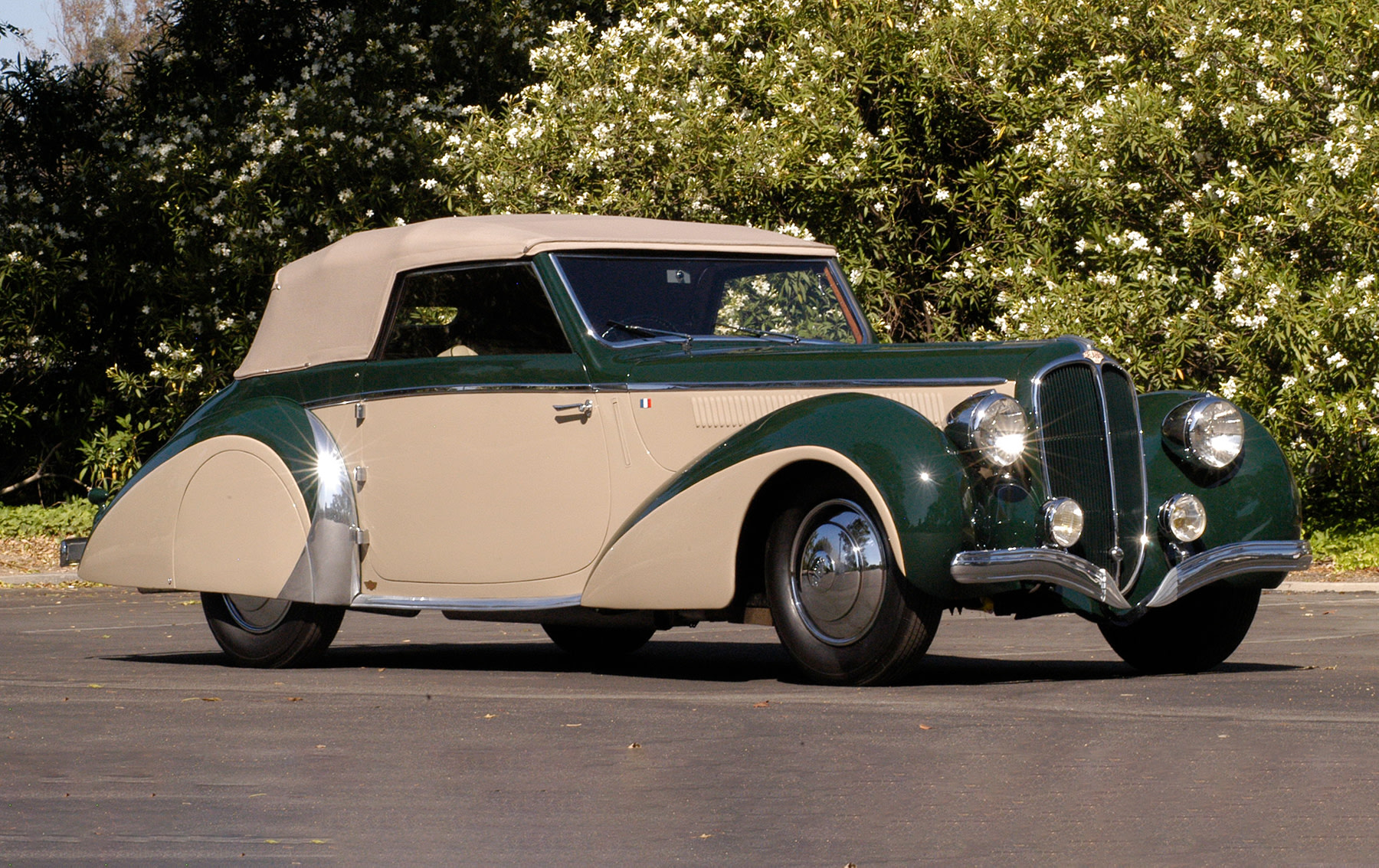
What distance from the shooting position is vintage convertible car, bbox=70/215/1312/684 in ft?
22.7

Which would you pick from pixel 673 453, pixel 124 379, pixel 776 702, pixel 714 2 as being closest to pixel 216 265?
pixel 124 379

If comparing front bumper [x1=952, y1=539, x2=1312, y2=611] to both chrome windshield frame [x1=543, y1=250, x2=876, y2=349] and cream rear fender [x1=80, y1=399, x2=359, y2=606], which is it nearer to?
chrome windshield frame [x1=543, y1=250, x2=876, y2=349]

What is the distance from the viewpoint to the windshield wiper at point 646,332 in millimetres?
8039

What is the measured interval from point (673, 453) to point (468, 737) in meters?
2.03

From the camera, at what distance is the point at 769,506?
24.2ft

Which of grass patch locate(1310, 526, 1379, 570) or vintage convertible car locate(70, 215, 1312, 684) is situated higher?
vintage convertible car locate(70, 215, 1312, 684)

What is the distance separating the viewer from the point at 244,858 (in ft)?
13.6

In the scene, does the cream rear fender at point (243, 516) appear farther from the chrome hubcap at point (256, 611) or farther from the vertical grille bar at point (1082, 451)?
the vertical grille bar at point (1082, 451)

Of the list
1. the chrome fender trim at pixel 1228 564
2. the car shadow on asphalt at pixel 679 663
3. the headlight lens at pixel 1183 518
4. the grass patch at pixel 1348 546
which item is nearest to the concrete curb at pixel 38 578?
the car shadow on asphalt at pixel 679 663

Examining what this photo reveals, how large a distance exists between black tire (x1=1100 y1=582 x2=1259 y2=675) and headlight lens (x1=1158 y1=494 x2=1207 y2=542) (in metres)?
0.48

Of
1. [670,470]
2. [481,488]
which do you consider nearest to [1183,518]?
[670,470]

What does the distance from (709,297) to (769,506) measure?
137cm

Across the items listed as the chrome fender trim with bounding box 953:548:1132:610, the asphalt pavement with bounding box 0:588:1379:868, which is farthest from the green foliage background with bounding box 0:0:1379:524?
the chrome fender trim with bounding box 953:548:1132:610

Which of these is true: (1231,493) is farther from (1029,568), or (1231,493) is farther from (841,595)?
(841,595)
